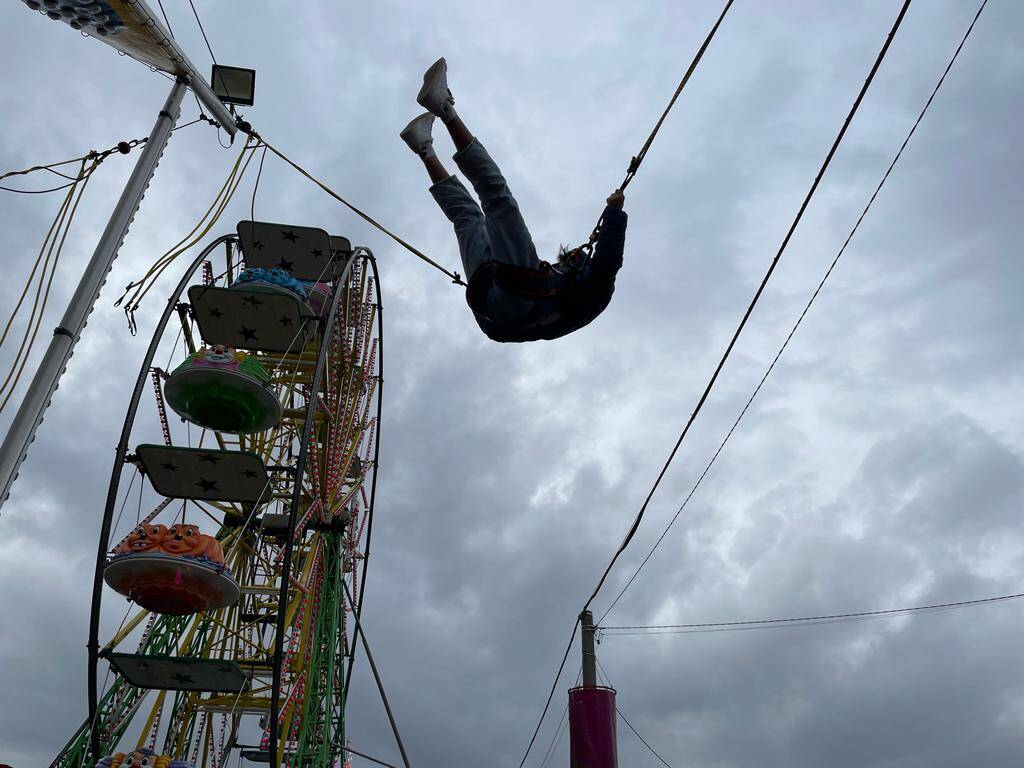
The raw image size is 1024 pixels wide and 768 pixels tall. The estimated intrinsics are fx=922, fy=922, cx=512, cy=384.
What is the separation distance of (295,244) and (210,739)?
7.20 metres

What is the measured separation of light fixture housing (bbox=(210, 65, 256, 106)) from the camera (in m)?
8.23

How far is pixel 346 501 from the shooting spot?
14320mm

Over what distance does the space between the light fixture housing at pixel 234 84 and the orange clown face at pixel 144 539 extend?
13.3 ft

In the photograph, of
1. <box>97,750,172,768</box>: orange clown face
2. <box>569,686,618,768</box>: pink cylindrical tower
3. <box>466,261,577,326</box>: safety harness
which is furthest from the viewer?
<box>97,750,172,768</box>: orange clown face

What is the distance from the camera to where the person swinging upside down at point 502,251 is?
4348mm

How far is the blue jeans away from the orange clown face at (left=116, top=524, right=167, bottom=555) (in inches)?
220

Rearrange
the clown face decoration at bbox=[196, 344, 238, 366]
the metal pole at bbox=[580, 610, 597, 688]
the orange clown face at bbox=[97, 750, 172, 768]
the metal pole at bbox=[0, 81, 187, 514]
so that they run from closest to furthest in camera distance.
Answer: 1. the metal pole at bbox=[0, 81, 187, 514]
2. the metal pole at bbox=[580, 610, 597, 688]
3. the orange clown face at bbox=[97, 750, 172, 768]
4. the clown face decoration at bbox=[196, 344, 238, 366]

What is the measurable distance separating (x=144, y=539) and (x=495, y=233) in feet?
19.4

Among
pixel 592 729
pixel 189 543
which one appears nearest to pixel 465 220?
pixel 592 729

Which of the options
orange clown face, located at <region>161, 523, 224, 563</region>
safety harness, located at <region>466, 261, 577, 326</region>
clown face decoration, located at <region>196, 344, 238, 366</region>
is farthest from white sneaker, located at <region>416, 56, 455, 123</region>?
clown face decoration, located at <region>196, 344, 238, 366</region>

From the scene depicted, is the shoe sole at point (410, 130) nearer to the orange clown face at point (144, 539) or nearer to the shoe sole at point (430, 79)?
the shoe sole at point (430, 79)

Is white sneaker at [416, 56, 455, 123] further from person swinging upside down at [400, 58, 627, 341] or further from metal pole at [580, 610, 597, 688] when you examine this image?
metal pole at [580, 610, 597, 688]

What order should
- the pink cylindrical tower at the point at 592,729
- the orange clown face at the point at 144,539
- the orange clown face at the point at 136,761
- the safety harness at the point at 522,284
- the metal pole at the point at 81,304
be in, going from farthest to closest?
the orange clown face at the point at 136,761 → the orange clown face at the point at 144,539 → the pink cylindrical tower at the point at 592,729 → the safety harness at the point at 522,284 → the metal pole at the point at 81,304

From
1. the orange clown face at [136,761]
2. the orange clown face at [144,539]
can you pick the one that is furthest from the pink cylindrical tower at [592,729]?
the orange clown face at [136,761]
